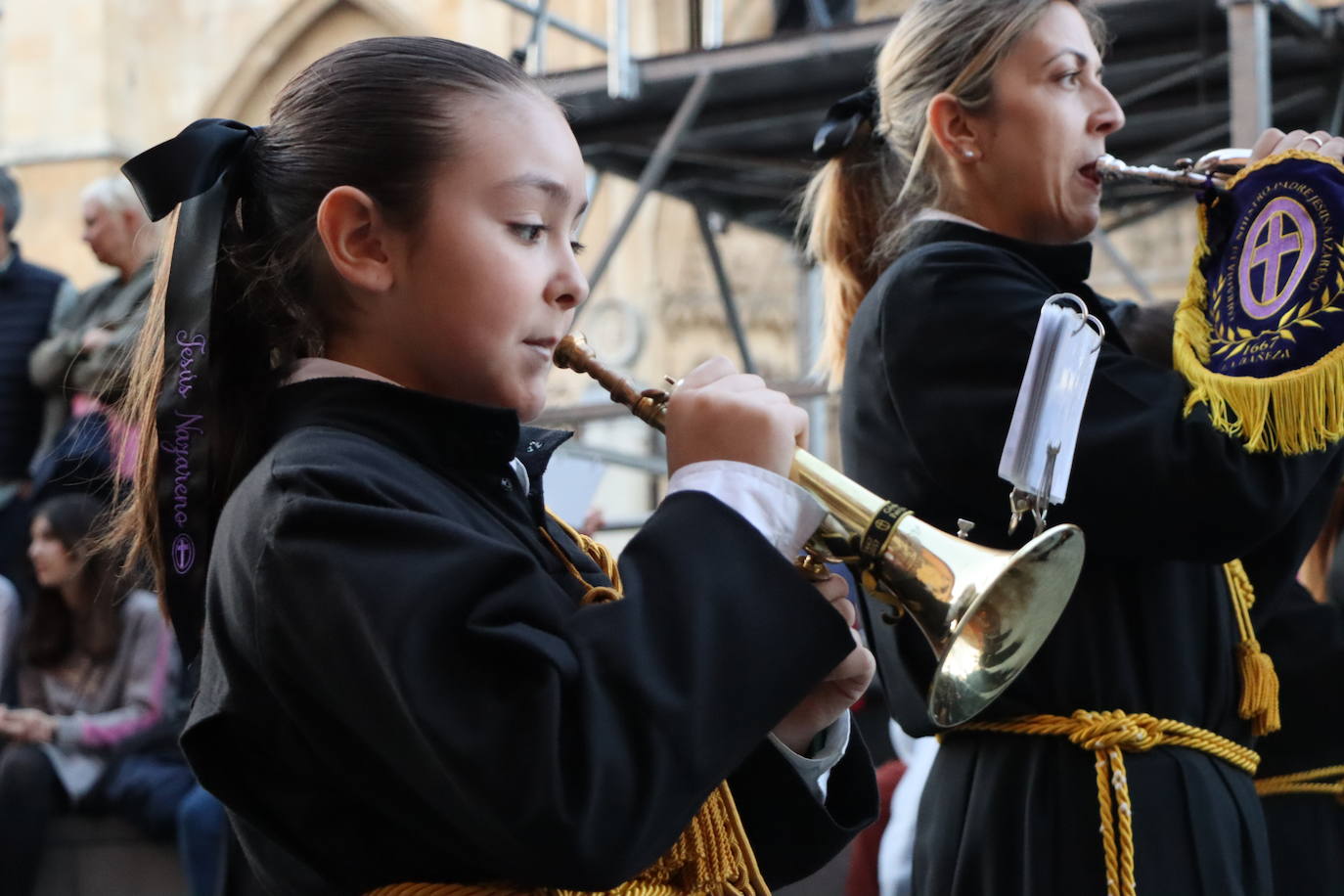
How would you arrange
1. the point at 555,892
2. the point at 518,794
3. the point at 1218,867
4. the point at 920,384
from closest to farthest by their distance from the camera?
the point at 518,794 → the point at 555,892 → the point at 1218,867 → the point at 920,384

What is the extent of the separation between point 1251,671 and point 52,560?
3.66 meters

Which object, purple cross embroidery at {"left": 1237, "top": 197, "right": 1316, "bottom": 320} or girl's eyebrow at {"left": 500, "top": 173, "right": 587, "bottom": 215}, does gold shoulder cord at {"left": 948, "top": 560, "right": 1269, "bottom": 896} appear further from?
girl's eyebrow at {"left": 500, "top": 173, "right": 587, "bottom": 215}

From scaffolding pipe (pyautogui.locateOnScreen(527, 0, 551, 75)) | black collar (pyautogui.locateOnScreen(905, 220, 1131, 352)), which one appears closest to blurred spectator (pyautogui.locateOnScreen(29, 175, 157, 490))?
scaffolding pipe (pyautogui.locateOnScreen(527, 0, 551, 75))

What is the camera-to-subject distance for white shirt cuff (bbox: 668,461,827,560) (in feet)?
4.69

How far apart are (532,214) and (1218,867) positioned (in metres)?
1.11

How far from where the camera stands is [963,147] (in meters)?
2.33

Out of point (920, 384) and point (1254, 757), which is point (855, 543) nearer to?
point (920, 384)

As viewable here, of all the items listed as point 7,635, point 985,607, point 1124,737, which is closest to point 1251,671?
point 1124,737

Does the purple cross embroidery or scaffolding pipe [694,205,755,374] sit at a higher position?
the purple cross embroidery

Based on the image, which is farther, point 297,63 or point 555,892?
point 297,63

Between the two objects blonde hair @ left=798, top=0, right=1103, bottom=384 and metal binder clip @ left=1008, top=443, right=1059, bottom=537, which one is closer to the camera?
metal binder clip @ left=1008, top=443, right=1059, bottom=537

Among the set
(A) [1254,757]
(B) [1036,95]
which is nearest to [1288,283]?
(B) [1036,95]

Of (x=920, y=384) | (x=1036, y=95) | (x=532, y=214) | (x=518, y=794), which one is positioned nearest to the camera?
(x=518, y=794)

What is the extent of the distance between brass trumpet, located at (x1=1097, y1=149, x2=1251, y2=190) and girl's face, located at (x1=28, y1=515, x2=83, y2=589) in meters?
3.40
